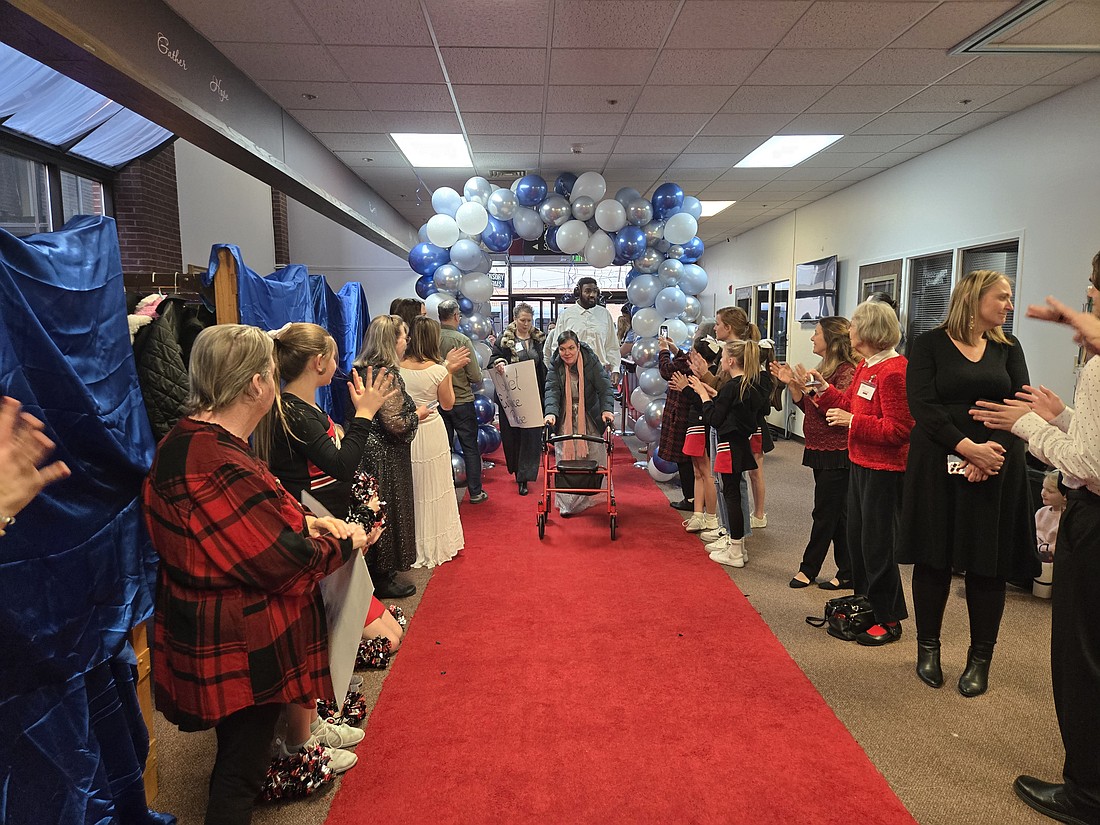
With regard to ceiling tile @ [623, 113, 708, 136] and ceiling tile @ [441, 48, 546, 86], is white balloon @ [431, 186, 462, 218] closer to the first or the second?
ceiling tile @ [623, 113, 708, 136]

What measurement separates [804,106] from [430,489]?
4.01 m

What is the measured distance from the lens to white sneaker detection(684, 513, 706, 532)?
4.61 m

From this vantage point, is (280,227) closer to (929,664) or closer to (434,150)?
(434,150)

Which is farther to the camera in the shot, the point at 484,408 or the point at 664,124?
the point at 484,408

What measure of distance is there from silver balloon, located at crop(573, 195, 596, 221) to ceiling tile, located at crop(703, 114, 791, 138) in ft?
3.96

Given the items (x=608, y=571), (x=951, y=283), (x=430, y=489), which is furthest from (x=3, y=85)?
(x=951, y=283)

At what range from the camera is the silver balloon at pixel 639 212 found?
6.22 meters

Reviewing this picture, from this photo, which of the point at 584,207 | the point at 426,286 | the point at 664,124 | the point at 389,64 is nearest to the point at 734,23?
the point at 664,124

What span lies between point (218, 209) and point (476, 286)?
8.56ft

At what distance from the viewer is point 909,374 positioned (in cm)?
252

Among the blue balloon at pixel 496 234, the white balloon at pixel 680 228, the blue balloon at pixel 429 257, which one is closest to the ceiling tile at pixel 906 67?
the white balloon at pixel 680 228

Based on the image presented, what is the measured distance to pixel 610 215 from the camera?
6.11 m

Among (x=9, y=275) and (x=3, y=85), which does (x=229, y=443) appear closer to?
(x=9, y=275)

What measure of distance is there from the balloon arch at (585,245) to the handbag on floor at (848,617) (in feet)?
9.33
